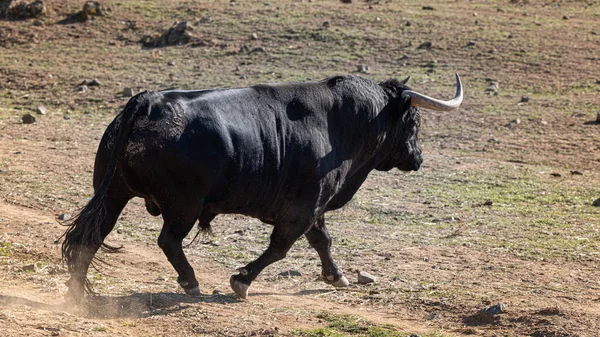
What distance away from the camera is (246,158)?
7305 mm

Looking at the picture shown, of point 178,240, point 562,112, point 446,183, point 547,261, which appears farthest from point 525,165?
point 178,240

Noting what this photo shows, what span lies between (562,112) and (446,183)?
483 cm

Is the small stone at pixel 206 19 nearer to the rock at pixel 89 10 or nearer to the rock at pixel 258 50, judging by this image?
the rock at pixel 258 50

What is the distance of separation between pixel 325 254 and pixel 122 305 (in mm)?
1976

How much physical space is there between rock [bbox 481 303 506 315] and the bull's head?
188 centimetres

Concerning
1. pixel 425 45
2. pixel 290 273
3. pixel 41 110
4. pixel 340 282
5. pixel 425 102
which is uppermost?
pixel 425 102

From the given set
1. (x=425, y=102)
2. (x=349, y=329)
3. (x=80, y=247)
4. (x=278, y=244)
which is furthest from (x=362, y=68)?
(x=80, y=247)

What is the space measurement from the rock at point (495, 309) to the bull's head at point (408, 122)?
1884 millimetres

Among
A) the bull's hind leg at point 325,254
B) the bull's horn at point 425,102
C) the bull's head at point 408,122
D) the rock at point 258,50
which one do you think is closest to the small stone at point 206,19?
the rock at point 258,50

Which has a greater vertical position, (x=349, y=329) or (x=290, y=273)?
(x=349, y=329)

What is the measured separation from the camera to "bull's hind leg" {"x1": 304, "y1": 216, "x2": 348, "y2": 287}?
27.5 feet

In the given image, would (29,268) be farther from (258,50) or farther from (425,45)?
(425,45)

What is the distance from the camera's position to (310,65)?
18.6 meters

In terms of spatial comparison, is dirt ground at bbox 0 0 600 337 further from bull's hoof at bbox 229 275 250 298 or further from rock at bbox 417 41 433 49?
rock at bbox 417 41 433 49
